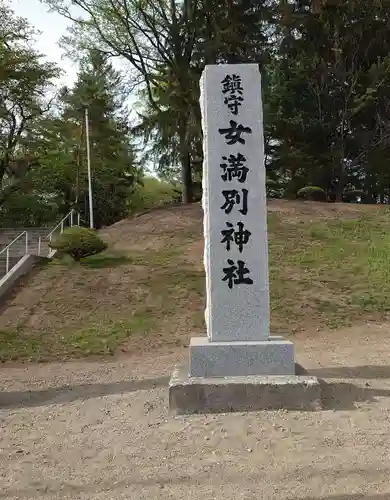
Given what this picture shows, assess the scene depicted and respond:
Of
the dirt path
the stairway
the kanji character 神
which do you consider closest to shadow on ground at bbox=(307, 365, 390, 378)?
the dirt path

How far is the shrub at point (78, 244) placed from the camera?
12.9m

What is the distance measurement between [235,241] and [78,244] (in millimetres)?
8479

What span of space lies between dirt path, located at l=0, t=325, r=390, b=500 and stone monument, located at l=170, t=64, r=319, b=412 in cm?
59

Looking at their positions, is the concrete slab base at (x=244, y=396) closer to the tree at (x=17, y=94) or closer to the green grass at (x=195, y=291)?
the green grass at (x=195, y=291)

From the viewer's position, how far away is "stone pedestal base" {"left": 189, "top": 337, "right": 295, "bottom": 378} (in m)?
4.75

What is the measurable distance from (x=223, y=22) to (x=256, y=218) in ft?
54.2

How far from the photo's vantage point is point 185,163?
68.2 ft

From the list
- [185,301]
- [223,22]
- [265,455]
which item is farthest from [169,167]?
[265,455]

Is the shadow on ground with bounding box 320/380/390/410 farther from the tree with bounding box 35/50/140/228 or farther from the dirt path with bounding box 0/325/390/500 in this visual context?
the tree with bounding box 35/50/140/228

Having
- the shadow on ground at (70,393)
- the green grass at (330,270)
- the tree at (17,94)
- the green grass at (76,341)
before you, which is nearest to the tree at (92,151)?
the tree at (17,94)

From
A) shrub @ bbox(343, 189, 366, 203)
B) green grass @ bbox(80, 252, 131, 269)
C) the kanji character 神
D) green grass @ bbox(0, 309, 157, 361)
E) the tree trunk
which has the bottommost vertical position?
green grass @ bbox(0, 309, 157, 361)

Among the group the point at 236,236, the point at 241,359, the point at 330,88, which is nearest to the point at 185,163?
the point at 330,88

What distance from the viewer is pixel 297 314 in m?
9.85

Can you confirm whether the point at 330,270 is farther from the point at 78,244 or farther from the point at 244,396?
the point at 244,396
